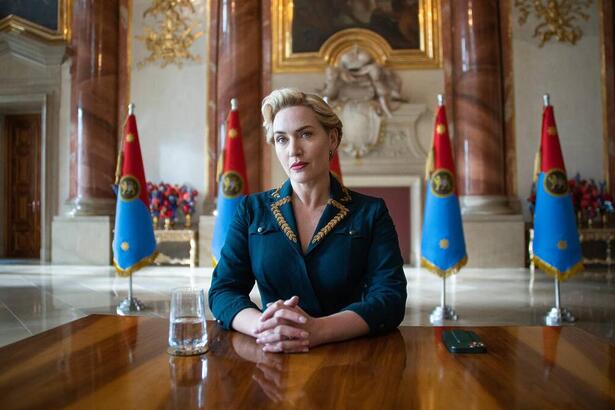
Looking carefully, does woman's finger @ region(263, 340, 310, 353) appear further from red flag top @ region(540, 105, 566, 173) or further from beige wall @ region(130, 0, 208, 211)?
beige wall @ region(130, 0, 208, 211)

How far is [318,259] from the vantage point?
1581mm

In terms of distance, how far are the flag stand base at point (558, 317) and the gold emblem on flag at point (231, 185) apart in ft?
10.1

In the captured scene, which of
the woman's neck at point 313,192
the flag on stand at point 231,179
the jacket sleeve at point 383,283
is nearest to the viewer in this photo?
the jacket sleeve at point 383,283

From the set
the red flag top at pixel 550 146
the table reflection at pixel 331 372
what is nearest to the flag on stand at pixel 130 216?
the red flag top at pixel 550 146

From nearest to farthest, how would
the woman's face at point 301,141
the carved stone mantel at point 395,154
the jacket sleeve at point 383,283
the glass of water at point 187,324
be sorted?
1. the glass of water at point 187,324
2. the jacket sleeve at point 383,283
3. the woman's face at point 301,141
4. the carved stone mantel at point 395,154

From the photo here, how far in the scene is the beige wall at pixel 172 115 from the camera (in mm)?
9594

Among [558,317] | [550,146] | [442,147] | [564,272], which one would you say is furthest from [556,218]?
[442,147]

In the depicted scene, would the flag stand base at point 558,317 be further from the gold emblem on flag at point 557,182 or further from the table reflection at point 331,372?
the table reflection at point 331,372

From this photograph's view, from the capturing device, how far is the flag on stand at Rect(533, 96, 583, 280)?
4.55m

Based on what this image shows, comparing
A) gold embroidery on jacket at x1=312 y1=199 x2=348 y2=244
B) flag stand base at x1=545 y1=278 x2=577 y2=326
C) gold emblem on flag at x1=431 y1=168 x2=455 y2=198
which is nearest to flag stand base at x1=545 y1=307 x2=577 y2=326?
flag stand base at x1=545 y1=278 x2=577 y2=326

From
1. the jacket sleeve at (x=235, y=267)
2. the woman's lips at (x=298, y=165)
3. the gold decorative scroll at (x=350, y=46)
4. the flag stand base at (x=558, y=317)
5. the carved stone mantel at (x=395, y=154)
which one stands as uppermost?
the gold decorative scroll at (x=350, y=46)

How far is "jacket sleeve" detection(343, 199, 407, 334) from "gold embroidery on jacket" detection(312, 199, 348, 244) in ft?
0.35

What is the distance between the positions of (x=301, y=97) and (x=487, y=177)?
742cm

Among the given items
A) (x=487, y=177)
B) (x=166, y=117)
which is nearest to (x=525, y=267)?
(x=487, y=177)
